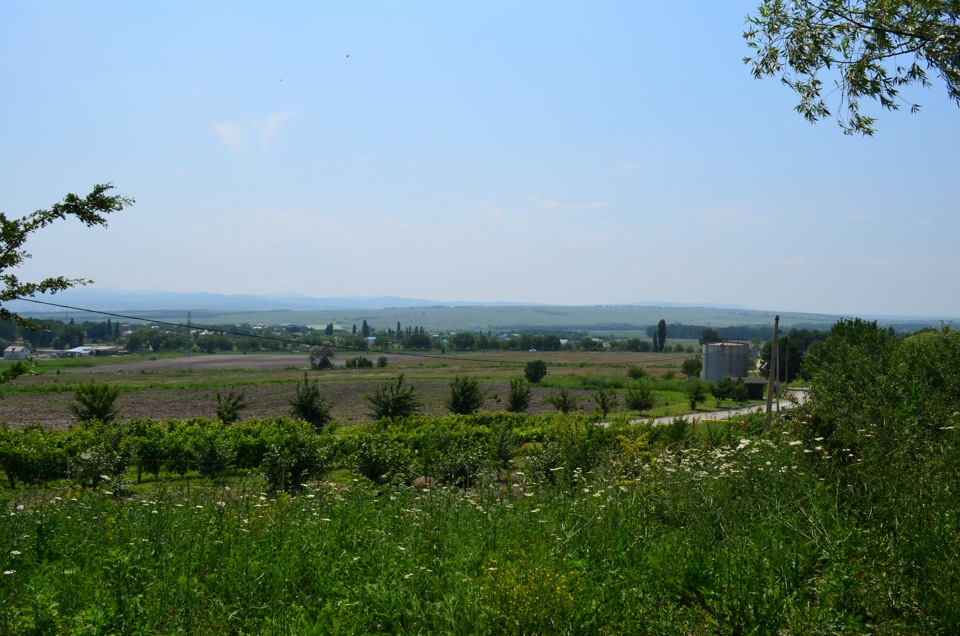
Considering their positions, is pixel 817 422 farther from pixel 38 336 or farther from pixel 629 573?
pixel 38 336

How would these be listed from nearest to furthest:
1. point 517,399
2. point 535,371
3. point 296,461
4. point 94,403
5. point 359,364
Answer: point 296,461 < point 94,403 < point 517,399 < point 535,371 < point 359,364

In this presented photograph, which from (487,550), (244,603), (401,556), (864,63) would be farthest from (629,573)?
(864,63)

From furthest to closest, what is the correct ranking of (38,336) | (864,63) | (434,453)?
(38,336), (434,453), (864,63)

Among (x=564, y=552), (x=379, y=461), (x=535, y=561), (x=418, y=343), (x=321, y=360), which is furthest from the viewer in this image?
(x=418, y=343)

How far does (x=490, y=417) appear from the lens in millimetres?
23594

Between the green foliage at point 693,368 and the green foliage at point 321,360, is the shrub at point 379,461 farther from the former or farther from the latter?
the green foliage at point 321,360

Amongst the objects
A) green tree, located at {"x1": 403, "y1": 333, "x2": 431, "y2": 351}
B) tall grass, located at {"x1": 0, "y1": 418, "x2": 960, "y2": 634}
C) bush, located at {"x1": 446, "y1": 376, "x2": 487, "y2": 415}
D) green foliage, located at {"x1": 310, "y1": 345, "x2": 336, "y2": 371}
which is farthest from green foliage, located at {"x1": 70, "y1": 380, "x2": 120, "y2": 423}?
green tree, located at {"x1": 403, "y1": 333, "x2": 431, "y2": 351}

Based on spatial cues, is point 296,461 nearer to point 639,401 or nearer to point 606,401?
point 606,401

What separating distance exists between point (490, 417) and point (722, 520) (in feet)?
59.2

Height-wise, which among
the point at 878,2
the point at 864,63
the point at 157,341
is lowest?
the point at 157,341

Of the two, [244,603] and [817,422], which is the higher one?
[817,422]

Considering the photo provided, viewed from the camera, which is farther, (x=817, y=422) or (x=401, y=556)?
(x=817, y=422)

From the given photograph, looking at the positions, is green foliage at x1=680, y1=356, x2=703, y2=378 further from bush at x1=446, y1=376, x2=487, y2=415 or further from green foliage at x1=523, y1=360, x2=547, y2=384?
bush at x1=446, y1=376, x2=487, y2=415

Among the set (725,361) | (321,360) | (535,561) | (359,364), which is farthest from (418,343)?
(535,561)
